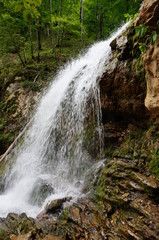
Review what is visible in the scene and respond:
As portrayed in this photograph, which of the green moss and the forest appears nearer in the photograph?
the green moss

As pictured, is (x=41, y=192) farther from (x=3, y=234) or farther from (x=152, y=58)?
(x=152, y=58)

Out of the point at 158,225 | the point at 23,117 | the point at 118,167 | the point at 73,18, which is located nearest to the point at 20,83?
the point at 23,117

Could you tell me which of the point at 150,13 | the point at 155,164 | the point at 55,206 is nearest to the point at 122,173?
the point at 155,164

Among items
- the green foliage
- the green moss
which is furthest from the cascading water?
the green foliage

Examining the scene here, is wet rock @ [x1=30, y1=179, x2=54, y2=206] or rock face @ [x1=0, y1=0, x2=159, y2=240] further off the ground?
rock face @ [x1=0, y1=0, x2=159, y2=240]

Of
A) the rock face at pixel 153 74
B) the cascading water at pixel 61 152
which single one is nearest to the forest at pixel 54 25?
the rock face at pixel 153 74

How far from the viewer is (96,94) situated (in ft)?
15.1

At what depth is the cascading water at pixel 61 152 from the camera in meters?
4.22

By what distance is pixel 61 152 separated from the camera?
16.9 ft

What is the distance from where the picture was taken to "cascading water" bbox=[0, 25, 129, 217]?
4.22 meters

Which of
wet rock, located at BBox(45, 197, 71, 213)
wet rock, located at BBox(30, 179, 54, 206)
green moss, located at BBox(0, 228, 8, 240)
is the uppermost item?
green moss, located at BBox(0, 228, 8, 240)

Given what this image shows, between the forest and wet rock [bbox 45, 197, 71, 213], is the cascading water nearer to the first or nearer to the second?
wet rock [bbox 45, 197, 71, 213]

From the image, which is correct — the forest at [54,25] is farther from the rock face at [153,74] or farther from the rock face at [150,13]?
the rock face at [153,74]

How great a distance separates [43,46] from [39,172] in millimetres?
10433
